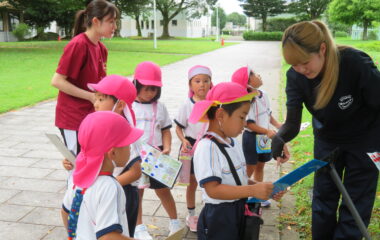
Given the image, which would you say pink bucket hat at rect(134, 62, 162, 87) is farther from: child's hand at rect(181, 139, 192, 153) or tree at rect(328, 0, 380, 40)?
tree at rect(328, 0, 380, 40)

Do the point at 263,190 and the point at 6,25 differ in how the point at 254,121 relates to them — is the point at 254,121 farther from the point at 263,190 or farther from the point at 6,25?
the point at 6,25

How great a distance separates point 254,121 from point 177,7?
194 ft

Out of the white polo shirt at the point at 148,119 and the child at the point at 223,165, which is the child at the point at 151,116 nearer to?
the white polo shirt at the point at 148,119

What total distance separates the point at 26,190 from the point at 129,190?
2.34 meters

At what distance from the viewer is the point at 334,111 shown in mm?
2666

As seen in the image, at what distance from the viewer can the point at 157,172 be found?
10.3 feet

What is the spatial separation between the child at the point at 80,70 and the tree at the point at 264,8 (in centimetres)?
6330

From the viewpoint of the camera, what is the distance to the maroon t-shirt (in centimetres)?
309

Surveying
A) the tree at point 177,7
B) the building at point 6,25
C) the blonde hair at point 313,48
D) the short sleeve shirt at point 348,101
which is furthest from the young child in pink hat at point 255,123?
the tree at point 177,7

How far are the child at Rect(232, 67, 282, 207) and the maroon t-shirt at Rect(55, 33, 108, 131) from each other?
1312mm

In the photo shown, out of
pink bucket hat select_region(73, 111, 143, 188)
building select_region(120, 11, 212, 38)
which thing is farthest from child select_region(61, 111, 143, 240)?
building select_region(120, 11, 212, 38)

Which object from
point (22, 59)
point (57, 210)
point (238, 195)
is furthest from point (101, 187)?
point (22, 59)

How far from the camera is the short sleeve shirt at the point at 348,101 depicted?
2.53 m

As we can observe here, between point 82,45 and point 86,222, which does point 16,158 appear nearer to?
point 82,45
